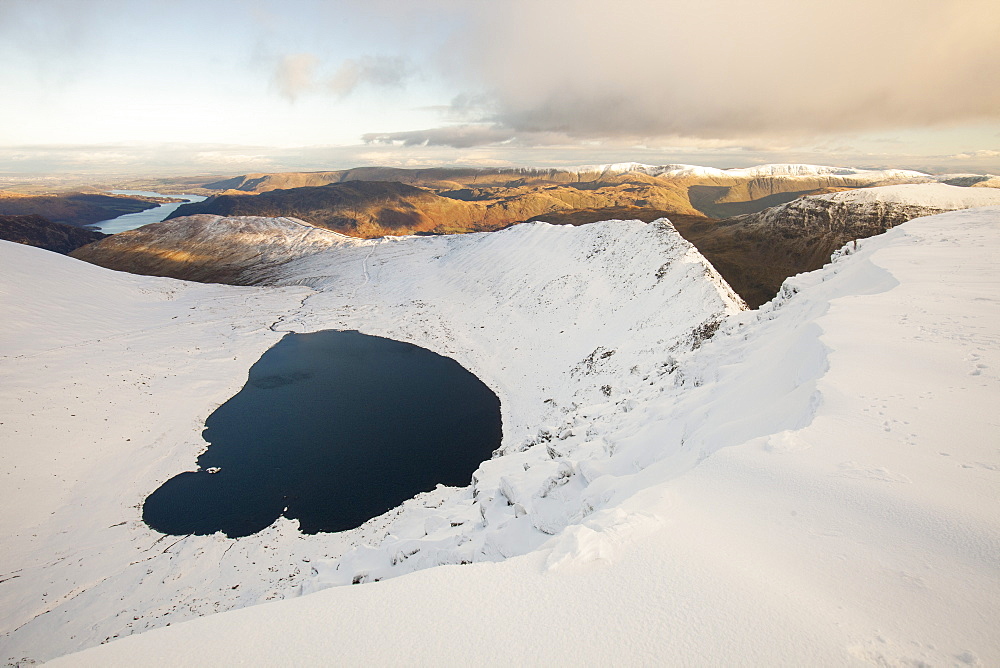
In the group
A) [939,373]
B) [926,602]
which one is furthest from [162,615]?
[939,373]

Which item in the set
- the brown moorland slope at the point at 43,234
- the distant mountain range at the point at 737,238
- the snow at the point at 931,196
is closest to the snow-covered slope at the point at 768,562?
the distant mountain range at the point at 737,238

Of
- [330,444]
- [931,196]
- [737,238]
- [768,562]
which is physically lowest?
[330,444]

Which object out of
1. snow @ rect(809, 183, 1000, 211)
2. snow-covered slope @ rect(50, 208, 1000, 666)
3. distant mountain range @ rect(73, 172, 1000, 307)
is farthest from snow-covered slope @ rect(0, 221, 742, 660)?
snow @ rect(809, 183, 1000, 211)

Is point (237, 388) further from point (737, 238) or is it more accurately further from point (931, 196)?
point (931, 196)

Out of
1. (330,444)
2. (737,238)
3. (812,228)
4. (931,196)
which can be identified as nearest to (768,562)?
(330,444)

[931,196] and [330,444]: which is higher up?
[931,196]

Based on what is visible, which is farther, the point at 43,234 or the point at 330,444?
the point at 43,234
